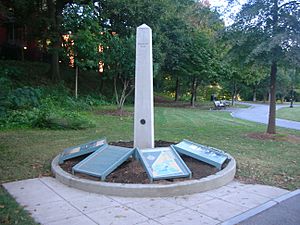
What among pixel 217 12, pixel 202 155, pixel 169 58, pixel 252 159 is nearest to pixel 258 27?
pixel 217 12

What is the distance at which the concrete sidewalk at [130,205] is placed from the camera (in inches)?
169

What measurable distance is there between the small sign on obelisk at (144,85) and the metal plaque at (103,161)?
2.31 feet

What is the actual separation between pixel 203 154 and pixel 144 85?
1.82 m

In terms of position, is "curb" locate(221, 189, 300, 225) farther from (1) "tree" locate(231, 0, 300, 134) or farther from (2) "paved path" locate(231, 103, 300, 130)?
(2) "paved path" locate(231, 103, 300, 130)

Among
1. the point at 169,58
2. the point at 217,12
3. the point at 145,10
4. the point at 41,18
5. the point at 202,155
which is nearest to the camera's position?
the point at 202,155

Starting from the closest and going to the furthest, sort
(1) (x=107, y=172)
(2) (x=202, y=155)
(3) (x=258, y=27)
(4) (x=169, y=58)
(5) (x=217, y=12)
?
(1) (x=107, y=172), (2) (x=202, y=155), (3) (x=258, y=27), (5) (x=217, y=12), (4) (x=169, y=58)

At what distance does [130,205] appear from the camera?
4762 mm

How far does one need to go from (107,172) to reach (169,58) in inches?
828

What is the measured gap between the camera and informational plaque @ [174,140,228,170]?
20.8 feet

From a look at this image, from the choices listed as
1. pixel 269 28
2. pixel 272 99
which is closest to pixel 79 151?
pixel 269 28

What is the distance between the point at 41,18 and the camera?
2166 centimetres

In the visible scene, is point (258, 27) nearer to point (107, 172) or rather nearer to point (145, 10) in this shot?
point (107, 172)

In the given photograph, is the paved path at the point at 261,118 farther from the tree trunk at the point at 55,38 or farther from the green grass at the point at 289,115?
the tree trunk at the point at 55,38

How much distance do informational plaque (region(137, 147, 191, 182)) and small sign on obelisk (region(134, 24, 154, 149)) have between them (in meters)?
0.69
